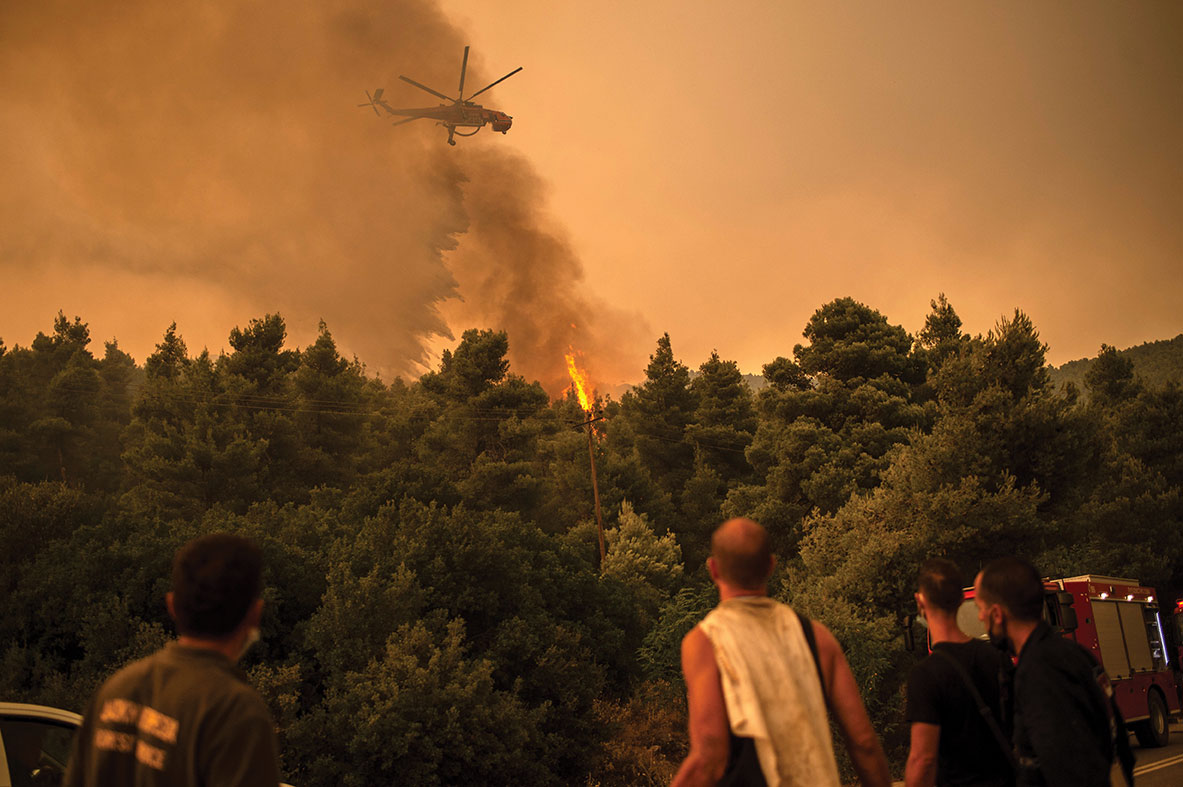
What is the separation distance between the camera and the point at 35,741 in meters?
5.08

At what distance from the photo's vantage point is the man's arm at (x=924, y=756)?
4414 mm

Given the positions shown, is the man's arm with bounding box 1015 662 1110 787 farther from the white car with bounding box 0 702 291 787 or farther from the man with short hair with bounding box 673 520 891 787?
the white car with bounding box 0 702 291 787

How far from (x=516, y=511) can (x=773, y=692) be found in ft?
116

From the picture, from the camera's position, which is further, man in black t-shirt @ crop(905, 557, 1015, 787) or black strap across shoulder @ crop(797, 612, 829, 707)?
man in black t-shirt @ crop(905, 557, 1015, 787)

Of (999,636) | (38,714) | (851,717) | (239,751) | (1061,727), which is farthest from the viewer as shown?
(38,714)

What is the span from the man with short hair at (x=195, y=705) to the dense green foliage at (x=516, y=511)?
1653cm

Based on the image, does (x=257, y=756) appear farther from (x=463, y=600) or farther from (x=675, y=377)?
(x=675, y=377)

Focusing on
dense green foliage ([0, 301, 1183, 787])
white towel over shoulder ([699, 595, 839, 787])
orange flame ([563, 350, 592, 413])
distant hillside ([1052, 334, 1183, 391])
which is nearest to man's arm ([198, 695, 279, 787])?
white towel over shoulder ([699, 595, 839, 787])

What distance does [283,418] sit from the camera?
4700 centimetres

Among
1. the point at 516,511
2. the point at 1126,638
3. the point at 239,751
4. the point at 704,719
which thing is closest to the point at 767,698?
the point at 704,719

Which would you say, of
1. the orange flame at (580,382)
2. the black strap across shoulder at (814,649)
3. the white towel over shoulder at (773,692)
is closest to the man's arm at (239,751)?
the white towel over shoulder at (773,692)

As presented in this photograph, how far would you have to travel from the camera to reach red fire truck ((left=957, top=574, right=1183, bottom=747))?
1692 centimetres

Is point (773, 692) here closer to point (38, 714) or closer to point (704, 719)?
point (704, 719)

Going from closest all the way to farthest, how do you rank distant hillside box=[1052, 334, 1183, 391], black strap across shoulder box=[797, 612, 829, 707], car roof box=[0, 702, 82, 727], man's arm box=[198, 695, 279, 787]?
man's arm box=[198, 695, 279, 787] < black strap across shoulder box=[797, 612, 829, 707] < car roof box=[0, 702, 82, 727] < distant hillside box=[1052, 334, 1183, 391]
